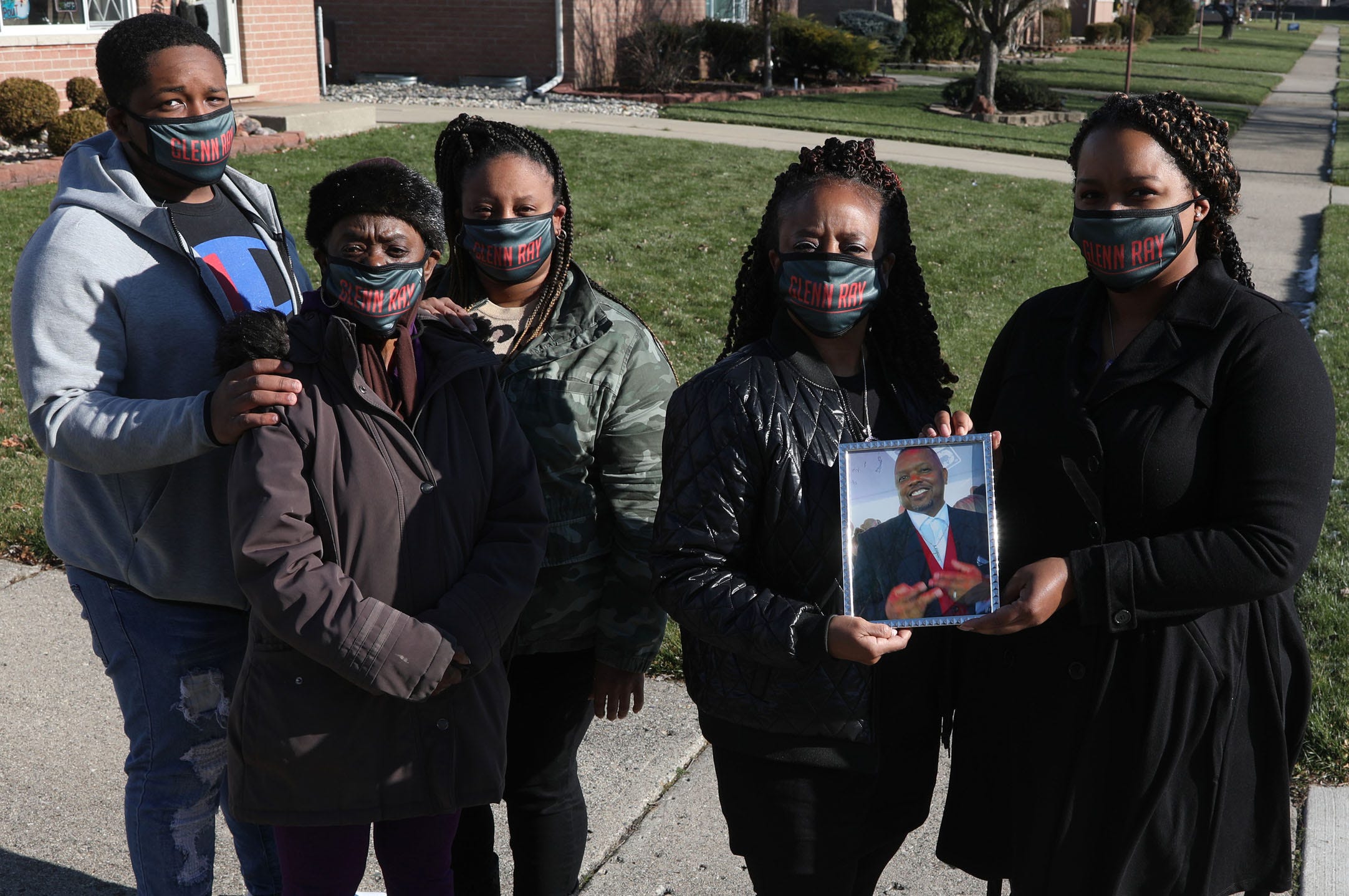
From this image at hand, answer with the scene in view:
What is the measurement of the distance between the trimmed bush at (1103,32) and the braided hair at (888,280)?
164ft

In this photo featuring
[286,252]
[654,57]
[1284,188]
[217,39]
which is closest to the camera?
[286,252]

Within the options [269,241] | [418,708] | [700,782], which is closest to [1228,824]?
[418,708]

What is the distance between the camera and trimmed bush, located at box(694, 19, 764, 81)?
25.4 m

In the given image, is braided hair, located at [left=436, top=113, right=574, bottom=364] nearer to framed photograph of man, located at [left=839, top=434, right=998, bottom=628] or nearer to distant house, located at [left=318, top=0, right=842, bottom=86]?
framed photograph of man, located at [left=839, top=434, right=998, bottom=628]

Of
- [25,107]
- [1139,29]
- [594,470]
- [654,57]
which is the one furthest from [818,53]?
[1139,29]

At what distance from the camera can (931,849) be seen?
3.48 m

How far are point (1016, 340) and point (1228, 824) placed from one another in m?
1.01

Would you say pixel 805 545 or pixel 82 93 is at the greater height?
pixel 82 93

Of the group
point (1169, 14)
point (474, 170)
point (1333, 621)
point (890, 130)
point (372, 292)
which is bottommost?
point (1333, 621)

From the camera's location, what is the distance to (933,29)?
3466 centimetres

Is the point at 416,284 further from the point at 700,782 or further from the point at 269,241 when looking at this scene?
the point at 700,782

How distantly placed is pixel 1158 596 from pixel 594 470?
126 cm

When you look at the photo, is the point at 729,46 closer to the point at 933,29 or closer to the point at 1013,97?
the point at 1013,97

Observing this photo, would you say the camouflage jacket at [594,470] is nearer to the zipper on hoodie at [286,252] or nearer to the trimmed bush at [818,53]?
the zipper on hoodie at [286,252]
